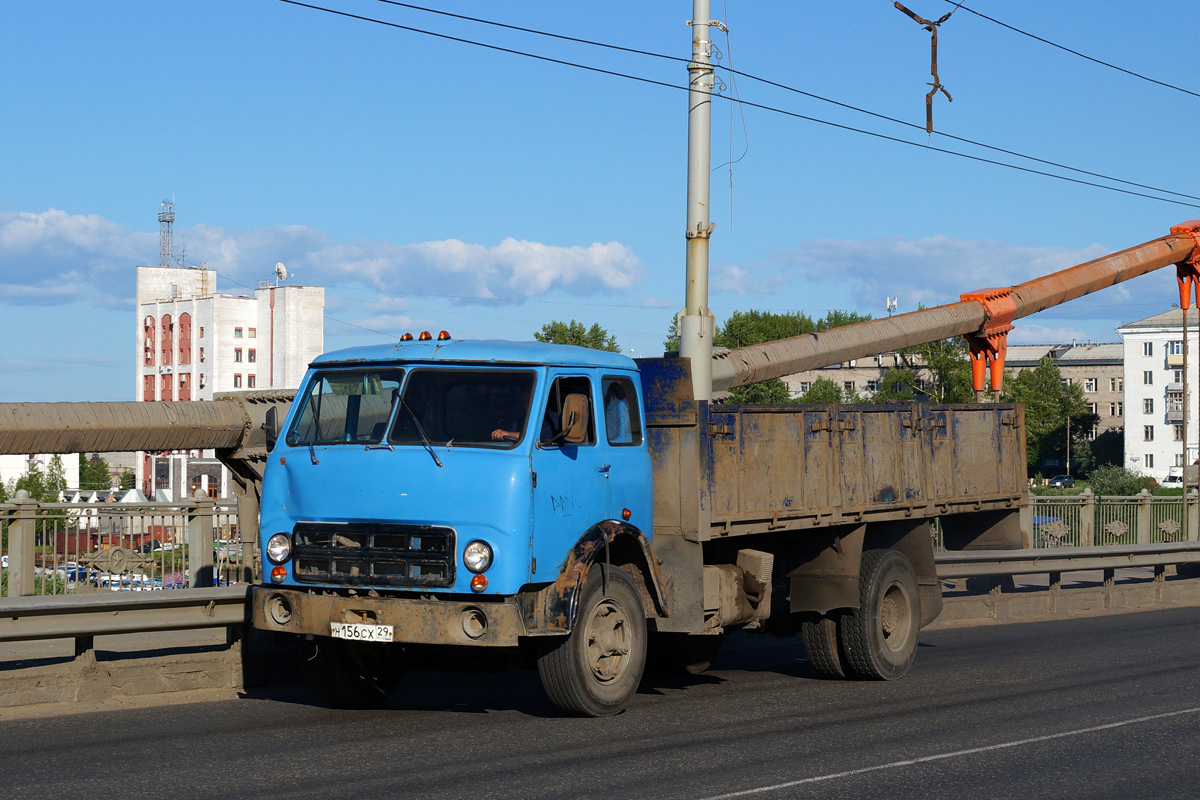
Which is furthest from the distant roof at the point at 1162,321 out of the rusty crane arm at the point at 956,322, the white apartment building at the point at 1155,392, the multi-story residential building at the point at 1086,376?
the rusty crane arm at the point at 956,322

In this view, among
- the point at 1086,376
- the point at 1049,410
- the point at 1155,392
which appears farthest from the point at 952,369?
the point at 1086,376

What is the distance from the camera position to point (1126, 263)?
92.5ft

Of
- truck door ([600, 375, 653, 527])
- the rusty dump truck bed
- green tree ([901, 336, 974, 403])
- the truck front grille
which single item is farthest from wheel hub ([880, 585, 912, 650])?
green tree ([901, 336, 974, 403])

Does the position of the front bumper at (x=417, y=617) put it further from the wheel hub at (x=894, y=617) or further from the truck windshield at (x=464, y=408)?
the wheel hub at (x=894, y=617)

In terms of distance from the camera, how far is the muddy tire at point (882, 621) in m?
10.9

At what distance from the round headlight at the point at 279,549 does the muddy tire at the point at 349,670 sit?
66 cm

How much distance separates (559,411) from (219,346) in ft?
368

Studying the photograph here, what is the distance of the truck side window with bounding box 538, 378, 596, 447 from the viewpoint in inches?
332

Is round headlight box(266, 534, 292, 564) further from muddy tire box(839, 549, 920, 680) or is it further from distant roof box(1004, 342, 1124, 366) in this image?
distant roof box(1004, 342, 1124, 366)

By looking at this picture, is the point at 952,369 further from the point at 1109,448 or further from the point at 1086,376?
the point at 1086,376

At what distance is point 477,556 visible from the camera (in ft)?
25.9

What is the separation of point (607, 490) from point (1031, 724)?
3.16m

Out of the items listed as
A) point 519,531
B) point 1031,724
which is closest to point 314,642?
point 519,531

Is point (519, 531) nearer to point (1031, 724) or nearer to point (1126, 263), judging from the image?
point (1031, 724)
